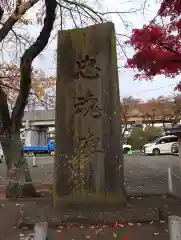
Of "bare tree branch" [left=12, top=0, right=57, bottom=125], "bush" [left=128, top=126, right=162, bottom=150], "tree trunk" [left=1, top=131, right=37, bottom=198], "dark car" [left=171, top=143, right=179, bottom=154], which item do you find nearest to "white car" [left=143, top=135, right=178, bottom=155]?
"dark car" [left=171, top=143, right=179, bottom=154]

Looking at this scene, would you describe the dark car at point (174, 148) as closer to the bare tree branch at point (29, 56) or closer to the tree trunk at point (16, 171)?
the tree trunk at point (16, 171)

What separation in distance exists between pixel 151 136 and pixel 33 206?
159 feet

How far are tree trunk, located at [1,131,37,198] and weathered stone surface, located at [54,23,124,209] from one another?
2.83 meters

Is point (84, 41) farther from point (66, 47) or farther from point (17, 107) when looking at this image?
point (17, 107)

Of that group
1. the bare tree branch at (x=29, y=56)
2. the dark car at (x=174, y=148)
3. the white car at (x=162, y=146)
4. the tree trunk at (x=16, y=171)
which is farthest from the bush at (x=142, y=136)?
the bare tree branch at (x=29, y=56)

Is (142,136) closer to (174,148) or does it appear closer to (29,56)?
(174,148)

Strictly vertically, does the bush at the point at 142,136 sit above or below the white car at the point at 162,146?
above

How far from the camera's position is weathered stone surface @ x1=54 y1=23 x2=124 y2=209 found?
21.8 feet

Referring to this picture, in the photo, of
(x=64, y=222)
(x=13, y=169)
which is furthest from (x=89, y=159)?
(x=13, y=169)

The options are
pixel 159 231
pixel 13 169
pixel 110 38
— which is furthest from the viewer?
pixel 13 169

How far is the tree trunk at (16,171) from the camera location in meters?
9.12

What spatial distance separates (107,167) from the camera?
21.8 feet

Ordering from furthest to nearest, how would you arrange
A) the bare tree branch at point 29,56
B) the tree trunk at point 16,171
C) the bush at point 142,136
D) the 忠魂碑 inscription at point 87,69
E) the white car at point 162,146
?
the bush at point 142,136 → the white car at point 162,146 → the bare tree branch at point 29,56 → the tree trunk at point 16,171 → the 忠魂碑 inscription at point 87,69

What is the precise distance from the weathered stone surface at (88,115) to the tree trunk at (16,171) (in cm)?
283
